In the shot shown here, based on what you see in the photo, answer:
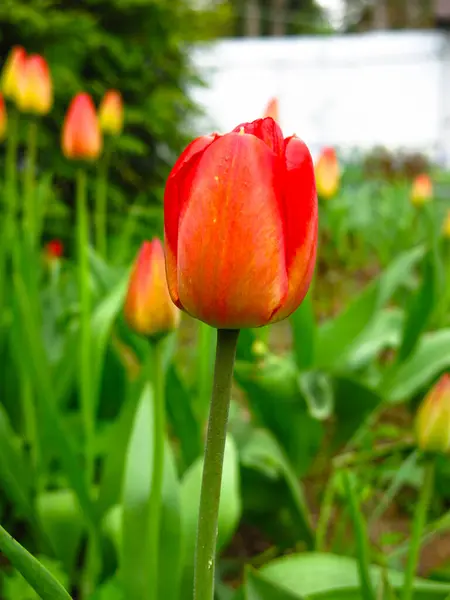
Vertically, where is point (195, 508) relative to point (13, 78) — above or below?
below

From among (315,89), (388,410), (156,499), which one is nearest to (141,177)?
(388,410)

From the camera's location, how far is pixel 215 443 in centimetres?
35

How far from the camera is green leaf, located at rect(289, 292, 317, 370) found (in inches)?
46.0

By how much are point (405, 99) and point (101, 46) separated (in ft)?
23.9

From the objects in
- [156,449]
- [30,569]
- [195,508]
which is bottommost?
[195,508]

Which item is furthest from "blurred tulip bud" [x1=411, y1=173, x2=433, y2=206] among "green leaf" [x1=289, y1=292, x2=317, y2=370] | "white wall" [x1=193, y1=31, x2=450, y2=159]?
"white wall" [x1=193, y1=31, x2=450, y2=159]

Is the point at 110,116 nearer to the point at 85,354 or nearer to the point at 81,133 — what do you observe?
the point at 81,133

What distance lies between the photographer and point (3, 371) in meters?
1.30

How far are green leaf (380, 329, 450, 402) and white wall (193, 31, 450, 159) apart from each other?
8.45 m

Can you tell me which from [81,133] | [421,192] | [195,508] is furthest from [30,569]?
[421,192]

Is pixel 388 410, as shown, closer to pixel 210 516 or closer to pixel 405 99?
pixel 210 516

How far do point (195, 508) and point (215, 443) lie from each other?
0.49m

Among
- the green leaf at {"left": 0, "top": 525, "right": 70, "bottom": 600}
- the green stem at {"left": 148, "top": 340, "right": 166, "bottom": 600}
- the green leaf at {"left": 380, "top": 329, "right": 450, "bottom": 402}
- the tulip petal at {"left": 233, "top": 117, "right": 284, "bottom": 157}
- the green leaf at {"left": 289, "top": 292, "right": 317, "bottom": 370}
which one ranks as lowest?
the green leaf at {"left": 380, "top": 329, "right": 450, "bottom": 402}

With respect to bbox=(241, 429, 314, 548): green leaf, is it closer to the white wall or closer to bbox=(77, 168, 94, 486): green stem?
bbox=(77, 168, 94, 486): green stem
